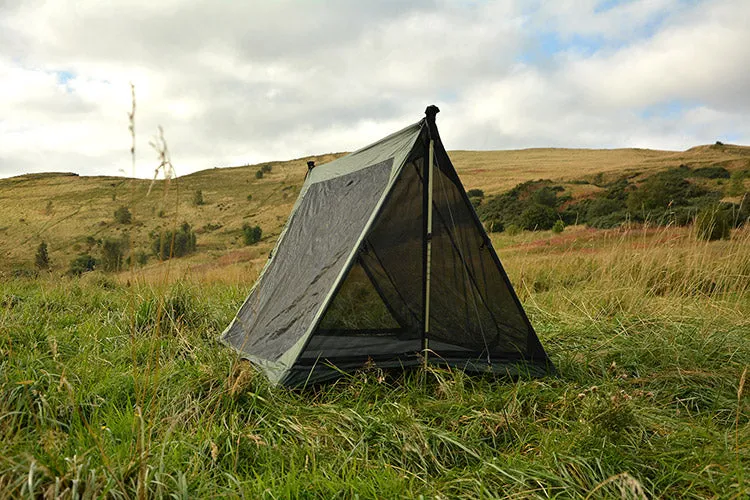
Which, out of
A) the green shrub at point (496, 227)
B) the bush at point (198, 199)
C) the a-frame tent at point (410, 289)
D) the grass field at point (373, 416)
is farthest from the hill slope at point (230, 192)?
the a-frame tent at point (410, 289)

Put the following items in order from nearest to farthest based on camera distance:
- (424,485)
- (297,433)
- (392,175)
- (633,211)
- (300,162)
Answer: (424,485)
(297,433)
(392,175)
(633,211)
(300,162)

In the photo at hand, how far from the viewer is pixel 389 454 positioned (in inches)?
89.5

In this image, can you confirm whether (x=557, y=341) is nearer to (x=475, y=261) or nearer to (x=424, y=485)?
(x=475, y=261)

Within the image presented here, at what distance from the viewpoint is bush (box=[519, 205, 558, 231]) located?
19983 millimetres

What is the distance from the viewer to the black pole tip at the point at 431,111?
3299 mm

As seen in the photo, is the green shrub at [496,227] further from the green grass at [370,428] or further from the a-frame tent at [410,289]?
the a-frame tent at [410,289]

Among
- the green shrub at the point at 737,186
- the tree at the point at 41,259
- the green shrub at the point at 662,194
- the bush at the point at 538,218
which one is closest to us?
the green shrub at the point at 737,186

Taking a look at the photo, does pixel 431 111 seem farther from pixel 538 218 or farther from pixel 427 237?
pixel 538 218

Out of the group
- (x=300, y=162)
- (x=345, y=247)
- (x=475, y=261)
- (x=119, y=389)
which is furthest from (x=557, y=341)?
(x=300, y=162)

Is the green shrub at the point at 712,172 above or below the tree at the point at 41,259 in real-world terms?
above

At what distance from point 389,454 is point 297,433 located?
50cm

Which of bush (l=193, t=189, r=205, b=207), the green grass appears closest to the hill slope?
bush (l=193, t=189, r=205, b=207)

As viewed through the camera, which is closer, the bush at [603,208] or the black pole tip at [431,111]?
the black pole tip at [431,111]

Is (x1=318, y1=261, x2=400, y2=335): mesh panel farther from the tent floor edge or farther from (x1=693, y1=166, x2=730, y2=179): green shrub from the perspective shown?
(x1=693, y1=166, x2=730, y2=179): green shrub
